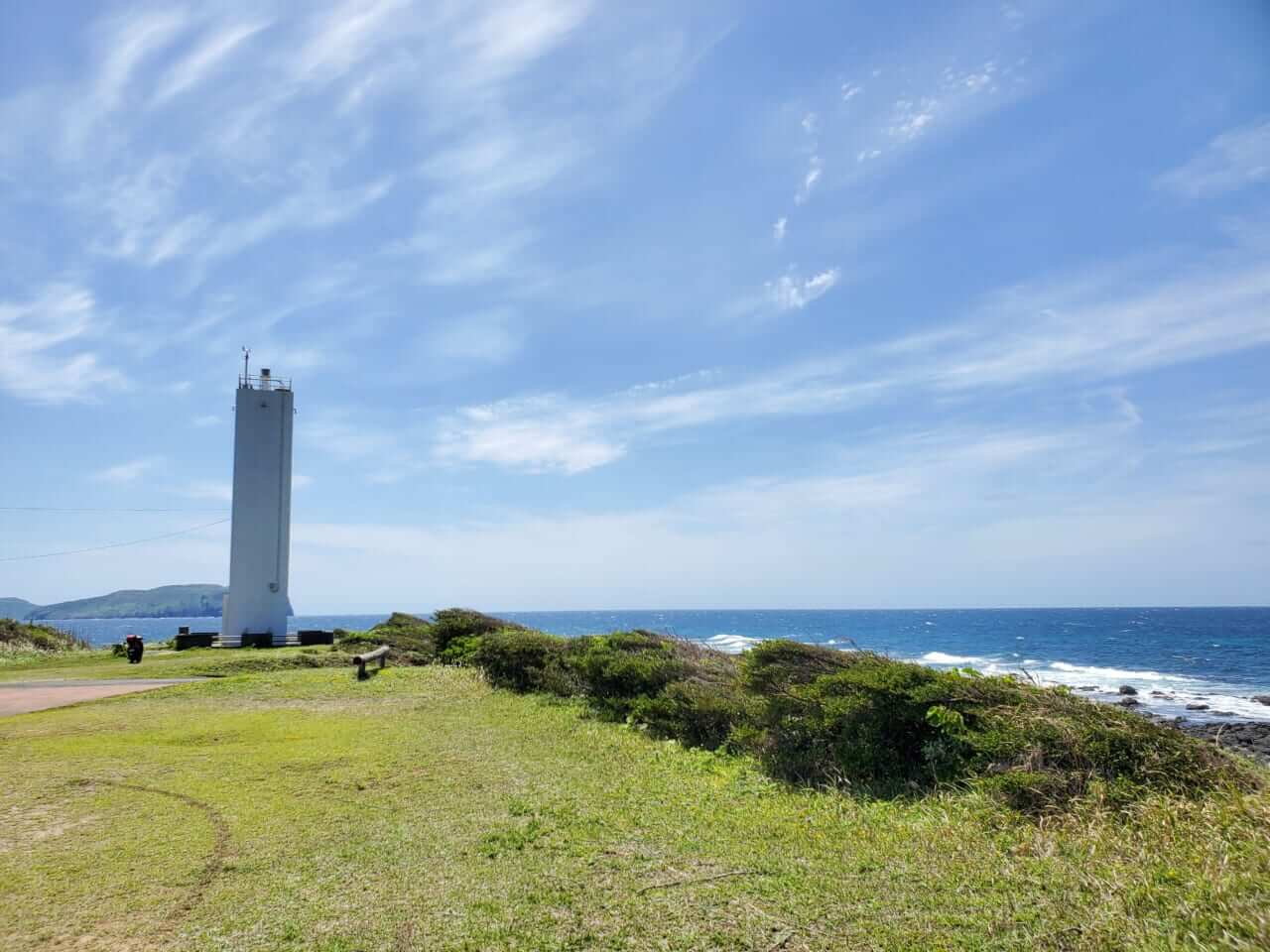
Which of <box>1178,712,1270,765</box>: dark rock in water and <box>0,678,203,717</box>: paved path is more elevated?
<box>0,678,203,717</box>: paved path

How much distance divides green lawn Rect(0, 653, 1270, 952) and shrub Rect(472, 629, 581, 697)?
609 cm

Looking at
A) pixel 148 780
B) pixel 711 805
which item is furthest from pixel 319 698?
pixel 711 805

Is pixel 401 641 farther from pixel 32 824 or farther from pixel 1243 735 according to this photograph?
pixel 1243 735

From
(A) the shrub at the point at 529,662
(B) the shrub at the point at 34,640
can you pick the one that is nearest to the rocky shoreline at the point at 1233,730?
(A) the shrub at the point at 529,662

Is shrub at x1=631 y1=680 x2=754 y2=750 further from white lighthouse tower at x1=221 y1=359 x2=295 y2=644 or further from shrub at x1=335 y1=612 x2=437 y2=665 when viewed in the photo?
white lighthouse tower at x1=221 y1=359 x2=295 y2=644

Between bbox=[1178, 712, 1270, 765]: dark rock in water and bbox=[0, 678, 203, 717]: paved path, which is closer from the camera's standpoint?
bbox=[0, 678, 203, 717]: paved path

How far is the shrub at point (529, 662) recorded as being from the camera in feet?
49.4

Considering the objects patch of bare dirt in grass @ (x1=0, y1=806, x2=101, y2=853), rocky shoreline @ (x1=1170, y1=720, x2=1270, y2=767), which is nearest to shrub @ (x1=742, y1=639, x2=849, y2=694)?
patch of bare dirt in grass @ (x1=0, y1=806, x2=101, y2=853)

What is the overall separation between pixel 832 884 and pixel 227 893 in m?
3.90

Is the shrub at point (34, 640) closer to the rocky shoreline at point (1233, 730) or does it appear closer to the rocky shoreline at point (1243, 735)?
the rocky shoreline at point (1233, 730)

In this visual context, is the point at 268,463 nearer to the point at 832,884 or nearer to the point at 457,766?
the point at 457,766

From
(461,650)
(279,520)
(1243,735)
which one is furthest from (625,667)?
(279,520)

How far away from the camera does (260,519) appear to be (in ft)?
83.9

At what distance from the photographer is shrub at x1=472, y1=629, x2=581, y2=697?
15072 mm
